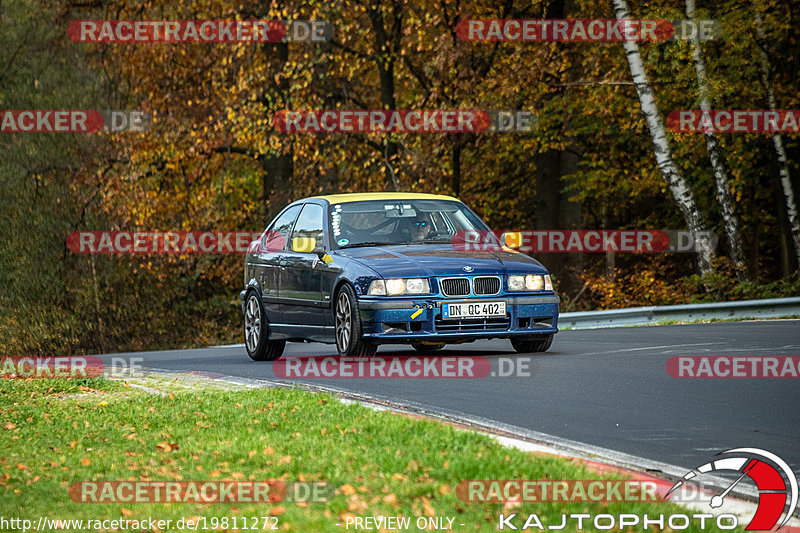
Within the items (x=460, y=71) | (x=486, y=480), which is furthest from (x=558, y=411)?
(x=460, y=71)

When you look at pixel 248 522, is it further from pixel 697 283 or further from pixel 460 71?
pixel 460 71

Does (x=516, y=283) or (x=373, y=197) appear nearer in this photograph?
(x=516, y=283)

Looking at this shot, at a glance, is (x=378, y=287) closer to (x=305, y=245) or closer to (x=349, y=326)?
(x=349, y=326)

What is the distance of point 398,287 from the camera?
12.4 m

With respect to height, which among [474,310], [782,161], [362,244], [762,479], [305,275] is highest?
[782,161]

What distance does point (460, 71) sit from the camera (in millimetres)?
30547

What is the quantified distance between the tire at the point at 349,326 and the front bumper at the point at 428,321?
0.34ft

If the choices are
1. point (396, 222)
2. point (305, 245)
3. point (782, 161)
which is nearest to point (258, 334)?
point (305, 245)

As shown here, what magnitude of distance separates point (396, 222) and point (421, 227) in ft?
0.91

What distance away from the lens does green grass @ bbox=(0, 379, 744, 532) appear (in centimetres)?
589

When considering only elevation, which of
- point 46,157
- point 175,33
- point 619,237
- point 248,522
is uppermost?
point 175,33

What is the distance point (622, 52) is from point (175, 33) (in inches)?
433

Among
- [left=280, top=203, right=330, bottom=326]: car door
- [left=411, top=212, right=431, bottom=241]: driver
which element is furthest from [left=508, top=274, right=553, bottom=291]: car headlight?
[left=280, top=203, right=330, bottom=326]: car door

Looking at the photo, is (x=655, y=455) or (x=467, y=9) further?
(x=467, y=9)
